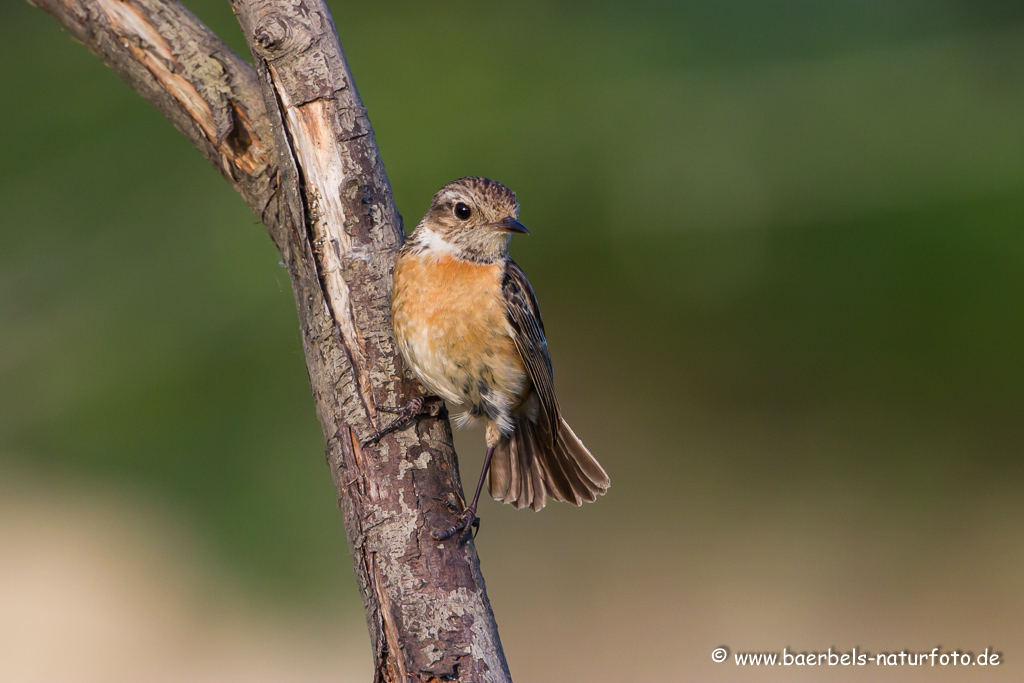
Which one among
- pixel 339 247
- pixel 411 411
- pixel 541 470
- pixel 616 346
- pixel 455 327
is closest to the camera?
pixel 411 411

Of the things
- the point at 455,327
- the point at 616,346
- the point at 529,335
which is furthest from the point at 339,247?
the point at 616,346

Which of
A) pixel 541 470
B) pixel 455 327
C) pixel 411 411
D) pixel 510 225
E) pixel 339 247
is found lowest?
pixel 411 411

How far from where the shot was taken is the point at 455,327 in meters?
2.82

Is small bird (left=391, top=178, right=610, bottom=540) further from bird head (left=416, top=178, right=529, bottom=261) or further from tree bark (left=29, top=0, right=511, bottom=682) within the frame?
tree bark (left=29, top=0, right=511, bottom=682)

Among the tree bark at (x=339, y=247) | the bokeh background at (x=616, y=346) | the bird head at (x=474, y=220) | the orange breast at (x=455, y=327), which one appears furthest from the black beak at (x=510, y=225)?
the bokeh background at (x=616, y=346)

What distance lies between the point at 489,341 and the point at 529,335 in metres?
0.17

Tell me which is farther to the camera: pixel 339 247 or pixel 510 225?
pixel 510 225

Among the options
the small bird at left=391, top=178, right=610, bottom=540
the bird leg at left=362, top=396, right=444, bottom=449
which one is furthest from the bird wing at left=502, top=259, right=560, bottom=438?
the bird leg at left=362, top=396, right=444, bottom=449

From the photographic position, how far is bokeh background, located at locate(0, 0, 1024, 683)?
548 cm

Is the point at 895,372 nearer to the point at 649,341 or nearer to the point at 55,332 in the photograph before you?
the point at 649,341

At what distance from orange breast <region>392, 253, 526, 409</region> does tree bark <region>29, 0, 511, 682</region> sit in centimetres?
7

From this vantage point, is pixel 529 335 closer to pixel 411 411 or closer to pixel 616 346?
pixel 411 411

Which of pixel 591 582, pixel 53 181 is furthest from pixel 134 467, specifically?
pixel 591 582

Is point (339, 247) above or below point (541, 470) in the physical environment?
above
